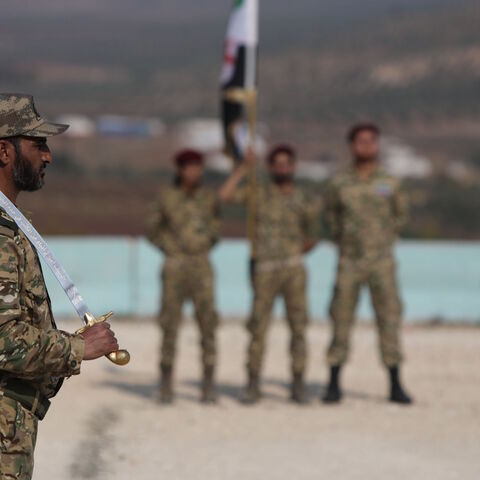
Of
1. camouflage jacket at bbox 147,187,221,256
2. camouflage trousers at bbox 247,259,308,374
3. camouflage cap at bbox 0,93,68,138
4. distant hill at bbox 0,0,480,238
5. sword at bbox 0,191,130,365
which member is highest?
camouflage cap at bbox 0,93,68,138

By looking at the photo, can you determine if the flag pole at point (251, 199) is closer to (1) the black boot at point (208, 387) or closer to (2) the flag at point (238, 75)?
(2) the flag at point (238, 75)

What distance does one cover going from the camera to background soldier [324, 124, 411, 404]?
35.7 feet

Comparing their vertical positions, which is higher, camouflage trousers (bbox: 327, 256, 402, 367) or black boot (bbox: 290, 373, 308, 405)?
camouflage trousers (bbox: 327, 256, 402, 367)

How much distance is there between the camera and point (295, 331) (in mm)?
11055

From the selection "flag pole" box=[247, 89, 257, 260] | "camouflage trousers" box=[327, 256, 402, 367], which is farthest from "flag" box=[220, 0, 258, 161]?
"camouflage trousers" box=[327, 256, 402, 367]

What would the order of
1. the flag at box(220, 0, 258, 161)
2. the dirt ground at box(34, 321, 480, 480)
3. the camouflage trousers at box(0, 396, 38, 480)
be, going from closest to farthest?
the camouflage trousers at box(0, 396, 38, 480)
the dirt ground at box(34, 321, 480, 480)
the flag at box(220, 0, 258, 161)

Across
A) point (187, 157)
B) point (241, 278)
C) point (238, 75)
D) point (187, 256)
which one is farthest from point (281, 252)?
point (241, 278)

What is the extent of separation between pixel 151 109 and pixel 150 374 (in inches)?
3358

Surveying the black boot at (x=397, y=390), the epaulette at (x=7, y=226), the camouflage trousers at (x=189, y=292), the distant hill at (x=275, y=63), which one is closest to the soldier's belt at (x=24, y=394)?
the epaulette at (x=7, y=226)

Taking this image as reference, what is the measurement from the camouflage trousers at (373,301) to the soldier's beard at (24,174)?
21.0 ft

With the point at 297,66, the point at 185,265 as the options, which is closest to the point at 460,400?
the point at 185,265

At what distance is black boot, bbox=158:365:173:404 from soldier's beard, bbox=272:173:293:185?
5.59ft

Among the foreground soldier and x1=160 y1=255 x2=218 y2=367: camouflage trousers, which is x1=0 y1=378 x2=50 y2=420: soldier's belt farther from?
x1=160 y1=255 x2=218 y2=367: camouflage trousers

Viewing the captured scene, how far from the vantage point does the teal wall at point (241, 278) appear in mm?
16547
